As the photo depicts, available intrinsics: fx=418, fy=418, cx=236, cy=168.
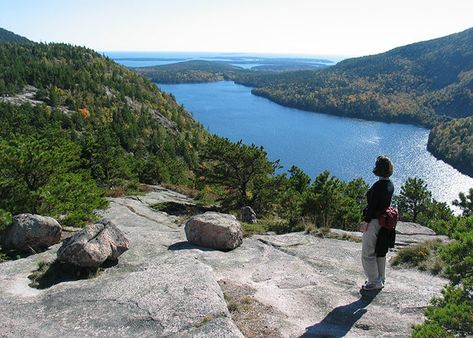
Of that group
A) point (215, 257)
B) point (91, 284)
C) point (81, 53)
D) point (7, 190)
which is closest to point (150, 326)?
point (91, 284)

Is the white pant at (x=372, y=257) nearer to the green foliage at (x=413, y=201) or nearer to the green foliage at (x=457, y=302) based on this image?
the green foliage at (x=457, y=302)

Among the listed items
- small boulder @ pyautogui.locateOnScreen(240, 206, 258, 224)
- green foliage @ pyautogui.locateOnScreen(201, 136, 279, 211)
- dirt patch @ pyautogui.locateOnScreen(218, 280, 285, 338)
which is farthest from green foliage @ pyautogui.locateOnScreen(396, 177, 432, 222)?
dirt patch @ pyautogui.locateOnScreen(218, 280, 285, 338)

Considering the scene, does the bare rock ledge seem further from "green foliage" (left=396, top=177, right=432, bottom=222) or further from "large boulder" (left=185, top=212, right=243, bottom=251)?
"green foliage" (left=396, top=177, right=432, bottom=222)

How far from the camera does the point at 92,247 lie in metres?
12.3

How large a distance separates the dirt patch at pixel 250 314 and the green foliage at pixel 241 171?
70.2 ft

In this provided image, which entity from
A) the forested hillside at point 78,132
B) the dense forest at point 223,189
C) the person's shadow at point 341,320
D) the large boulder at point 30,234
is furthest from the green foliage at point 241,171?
the person's shadow at point 341,320

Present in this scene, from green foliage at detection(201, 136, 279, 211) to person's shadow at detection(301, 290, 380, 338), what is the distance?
72.2 feet

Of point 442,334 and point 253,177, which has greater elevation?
point 442,334

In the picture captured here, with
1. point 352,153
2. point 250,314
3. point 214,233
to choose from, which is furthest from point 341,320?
point 352,153

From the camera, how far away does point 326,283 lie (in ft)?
39.5

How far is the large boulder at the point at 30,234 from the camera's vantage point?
13977 millimetres

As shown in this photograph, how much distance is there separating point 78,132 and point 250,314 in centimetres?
11243

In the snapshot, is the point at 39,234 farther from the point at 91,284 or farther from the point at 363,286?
the point at 363,286

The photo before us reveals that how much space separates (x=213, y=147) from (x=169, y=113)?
135 meters
